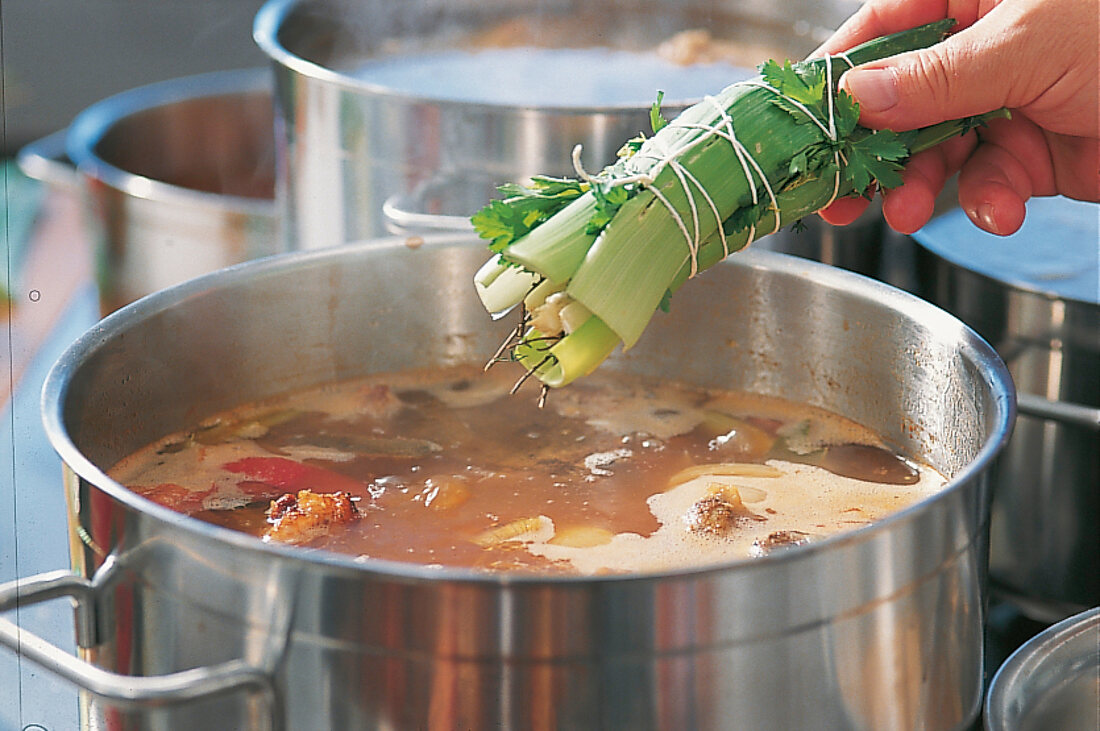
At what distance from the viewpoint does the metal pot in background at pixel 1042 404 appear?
137cm

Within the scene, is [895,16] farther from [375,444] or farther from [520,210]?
[375,444]

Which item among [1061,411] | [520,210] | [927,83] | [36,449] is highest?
[927,83]

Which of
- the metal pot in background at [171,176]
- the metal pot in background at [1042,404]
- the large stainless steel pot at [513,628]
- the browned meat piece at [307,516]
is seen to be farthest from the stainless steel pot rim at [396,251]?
the metal pot in background at [171,176]

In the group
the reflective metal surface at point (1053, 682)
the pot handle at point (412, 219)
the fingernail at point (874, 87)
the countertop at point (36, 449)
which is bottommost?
the countertop at point (36, 449)

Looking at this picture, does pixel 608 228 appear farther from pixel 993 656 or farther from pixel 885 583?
pixel 993 656

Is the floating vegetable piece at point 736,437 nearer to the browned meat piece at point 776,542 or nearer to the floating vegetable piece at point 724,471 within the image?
the floating vegetable piece at point 724,471

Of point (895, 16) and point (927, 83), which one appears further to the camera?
point (895, 16)

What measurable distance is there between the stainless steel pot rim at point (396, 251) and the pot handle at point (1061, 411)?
252mm

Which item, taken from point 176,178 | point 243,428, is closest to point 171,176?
point 176,178

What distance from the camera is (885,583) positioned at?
84 centimetres

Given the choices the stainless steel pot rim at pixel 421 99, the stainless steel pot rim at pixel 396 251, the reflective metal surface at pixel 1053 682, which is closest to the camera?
the stainless steel pot rim at pixel 396 251

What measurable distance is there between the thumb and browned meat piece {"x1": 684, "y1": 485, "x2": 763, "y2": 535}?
1.16ft

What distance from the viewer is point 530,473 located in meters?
1.29

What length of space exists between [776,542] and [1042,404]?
0.46m
